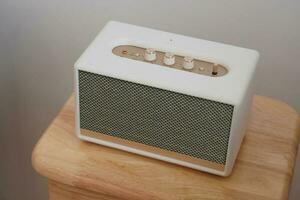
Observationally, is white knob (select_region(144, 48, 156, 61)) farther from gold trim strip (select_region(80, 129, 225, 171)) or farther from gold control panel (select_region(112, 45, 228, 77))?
gold trim strip (select_region(80, 129, 225, 171))

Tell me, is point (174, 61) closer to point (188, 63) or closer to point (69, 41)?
point (188, 63)

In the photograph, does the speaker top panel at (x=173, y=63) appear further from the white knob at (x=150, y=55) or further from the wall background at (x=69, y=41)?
the wall background at (x=69, y=41)

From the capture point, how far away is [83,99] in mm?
907

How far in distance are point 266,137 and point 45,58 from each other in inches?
21.5

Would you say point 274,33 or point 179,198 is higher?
point 274,33

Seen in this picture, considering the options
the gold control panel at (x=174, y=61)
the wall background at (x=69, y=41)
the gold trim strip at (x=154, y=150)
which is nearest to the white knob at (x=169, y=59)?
the gold control panel at (x=174, y=61)

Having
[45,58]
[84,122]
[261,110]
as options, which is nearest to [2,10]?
[45,58]

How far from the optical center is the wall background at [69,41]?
112 centimetres

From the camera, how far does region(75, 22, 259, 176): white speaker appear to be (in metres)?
0.85

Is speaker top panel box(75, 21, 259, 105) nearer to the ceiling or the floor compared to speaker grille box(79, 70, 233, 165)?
nearer to the ceiling

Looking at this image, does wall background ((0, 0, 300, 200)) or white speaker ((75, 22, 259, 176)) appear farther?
wall background ((0, 0, 300, 200))

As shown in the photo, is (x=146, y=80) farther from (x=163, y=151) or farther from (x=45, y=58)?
(x=45, y=58)

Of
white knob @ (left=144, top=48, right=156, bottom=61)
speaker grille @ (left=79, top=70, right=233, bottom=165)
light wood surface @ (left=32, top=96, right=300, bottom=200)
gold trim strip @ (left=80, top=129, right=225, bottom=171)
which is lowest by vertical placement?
light wood surface @ (left=32, top=96, right=300, bottom=200)

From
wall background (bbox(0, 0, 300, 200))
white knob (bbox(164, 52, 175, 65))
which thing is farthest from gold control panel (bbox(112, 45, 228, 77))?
wall background (bbox(0, 0, 300, 200))
